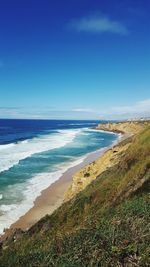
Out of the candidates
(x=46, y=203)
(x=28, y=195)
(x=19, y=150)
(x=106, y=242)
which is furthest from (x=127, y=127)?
(x=106, y=242)

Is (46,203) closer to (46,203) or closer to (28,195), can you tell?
(46,203)

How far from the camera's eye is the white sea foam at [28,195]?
2473 cm

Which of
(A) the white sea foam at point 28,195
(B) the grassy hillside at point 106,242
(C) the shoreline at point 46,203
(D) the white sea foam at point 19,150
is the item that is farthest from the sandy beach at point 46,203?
(D) the white sea foam at point 19,150

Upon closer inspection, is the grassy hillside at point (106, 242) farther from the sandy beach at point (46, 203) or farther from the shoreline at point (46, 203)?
the sandy beach at point (46, 203)

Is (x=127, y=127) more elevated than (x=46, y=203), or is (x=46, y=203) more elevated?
(x=127, y=127)

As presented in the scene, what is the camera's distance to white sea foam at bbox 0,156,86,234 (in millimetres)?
24734

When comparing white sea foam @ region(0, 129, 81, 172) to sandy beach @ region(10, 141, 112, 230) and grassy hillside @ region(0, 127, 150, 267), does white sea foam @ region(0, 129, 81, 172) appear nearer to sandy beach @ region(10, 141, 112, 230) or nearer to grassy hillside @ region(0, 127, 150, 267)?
sandy beach @ region(10, 141, 112, 230)

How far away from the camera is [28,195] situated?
3077 cm

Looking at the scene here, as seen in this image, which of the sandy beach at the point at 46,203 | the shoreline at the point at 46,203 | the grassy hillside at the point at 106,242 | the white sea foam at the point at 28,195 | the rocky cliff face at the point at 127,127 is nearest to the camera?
the grassy hillside at the point at 106,242

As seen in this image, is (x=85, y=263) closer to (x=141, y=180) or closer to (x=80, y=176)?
(x=141, y=180)

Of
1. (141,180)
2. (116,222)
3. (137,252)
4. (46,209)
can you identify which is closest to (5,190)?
(46,209)

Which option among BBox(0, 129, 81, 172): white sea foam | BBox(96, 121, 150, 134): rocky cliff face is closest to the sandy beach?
BBox(0, 129, 81, 172): white sea foam

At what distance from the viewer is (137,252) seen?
793cm

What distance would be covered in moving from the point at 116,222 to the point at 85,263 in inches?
84.2
